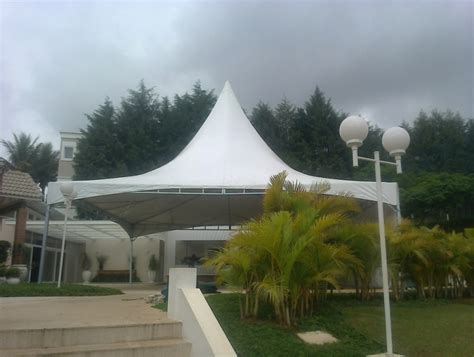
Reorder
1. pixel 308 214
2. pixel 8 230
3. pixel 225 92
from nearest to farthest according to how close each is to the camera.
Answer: pixel 308 214
pixel 225 92
pixel 8 230

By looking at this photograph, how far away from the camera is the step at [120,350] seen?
4523mm

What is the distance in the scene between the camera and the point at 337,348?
17.9 feet

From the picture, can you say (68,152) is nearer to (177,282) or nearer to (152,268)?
(152,268)

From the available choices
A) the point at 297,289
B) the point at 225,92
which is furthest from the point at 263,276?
the point at 225,92

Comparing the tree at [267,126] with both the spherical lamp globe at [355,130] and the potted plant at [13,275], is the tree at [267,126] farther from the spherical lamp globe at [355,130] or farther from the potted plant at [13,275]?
the spherical lamp globe at [355,130]

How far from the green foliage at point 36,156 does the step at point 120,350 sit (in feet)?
118

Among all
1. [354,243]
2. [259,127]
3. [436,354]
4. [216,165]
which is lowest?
[436,354]

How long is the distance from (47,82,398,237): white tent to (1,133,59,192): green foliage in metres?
21.9

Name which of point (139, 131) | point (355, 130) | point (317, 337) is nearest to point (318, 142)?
point (139, 131)

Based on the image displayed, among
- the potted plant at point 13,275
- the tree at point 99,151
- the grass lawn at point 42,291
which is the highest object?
the tree at point 99,151

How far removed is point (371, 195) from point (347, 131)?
6.50m

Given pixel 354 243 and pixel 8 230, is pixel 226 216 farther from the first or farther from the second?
pixel 354 243

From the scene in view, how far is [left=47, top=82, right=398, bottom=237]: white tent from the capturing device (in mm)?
11766

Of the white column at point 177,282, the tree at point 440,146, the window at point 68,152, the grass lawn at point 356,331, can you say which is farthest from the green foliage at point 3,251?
Result: the tree at point 440,146
